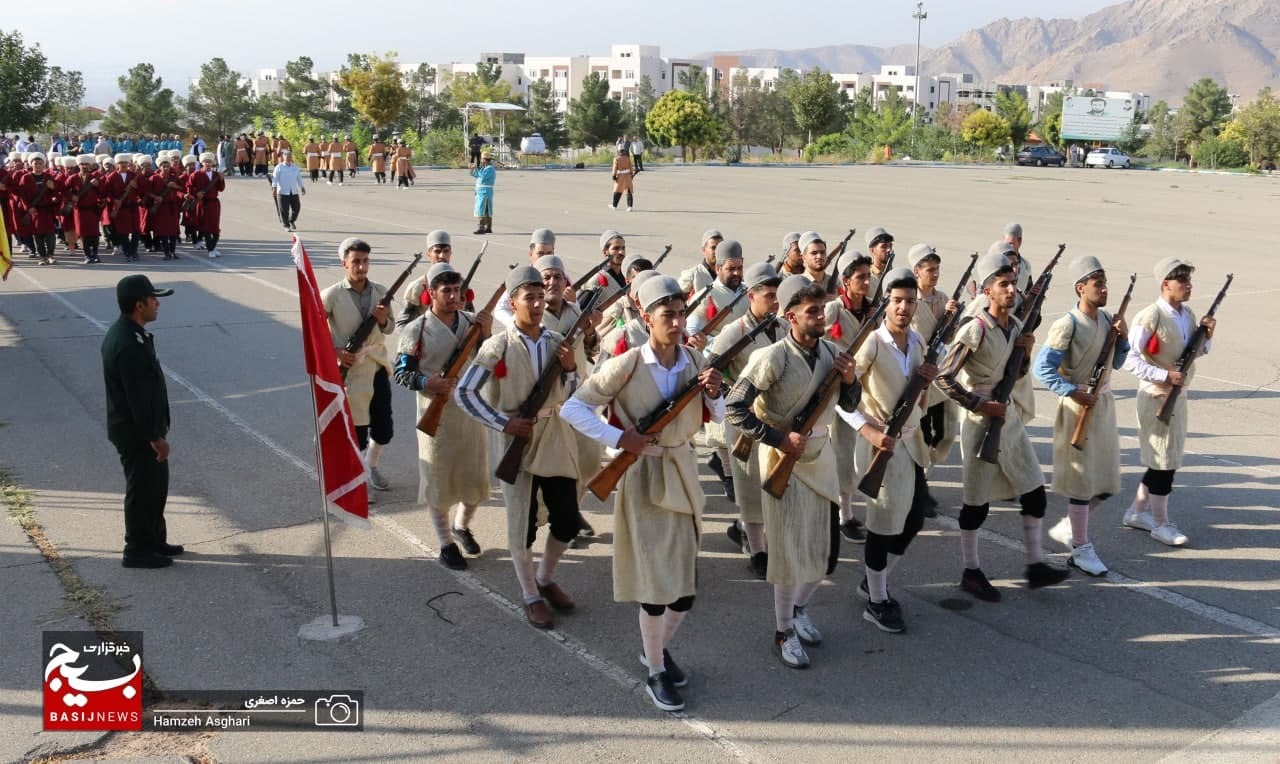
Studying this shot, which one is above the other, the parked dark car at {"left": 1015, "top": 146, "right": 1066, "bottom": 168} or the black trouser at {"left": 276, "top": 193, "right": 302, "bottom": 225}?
the parked dark car at {"left": 1015, "top": 146, "right": 1066, "bottom": 168}

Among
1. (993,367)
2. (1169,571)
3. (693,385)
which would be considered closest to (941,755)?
(693,385)

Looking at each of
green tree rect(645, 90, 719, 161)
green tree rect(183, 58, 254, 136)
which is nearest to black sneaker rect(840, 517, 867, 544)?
green tree rect(645, 90, 719, 161)

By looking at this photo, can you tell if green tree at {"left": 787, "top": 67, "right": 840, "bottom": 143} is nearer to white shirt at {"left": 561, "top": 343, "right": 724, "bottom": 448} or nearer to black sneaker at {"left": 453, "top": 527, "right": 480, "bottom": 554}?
black sneaker at {"left": 453, "top": 527, "right": 480, "bottom": 554}

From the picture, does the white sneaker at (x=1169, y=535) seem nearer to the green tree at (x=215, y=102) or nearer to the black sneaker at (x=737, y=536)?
the black sneaker at (x=737, y=536)

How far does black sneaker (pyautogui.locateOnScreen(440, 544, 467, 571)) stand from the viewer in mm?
7320

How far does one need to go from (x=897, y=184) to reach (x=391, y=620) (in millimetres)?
43870

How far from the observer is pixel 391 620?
6.53m

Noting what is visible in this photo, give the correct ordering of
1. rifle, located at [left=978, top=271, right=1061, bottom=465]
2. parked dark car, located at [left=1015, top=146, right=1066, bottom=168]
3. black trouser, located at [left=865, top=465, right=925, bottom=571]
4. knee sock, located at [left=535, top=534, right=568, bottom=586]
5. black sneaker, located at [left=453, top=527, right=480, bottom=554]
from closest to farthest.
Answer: black trouser, located at [left=865, top=465, right=925, bottom=571], knee sock, located at [left=535, top=534, right=568, bottom=586], rifle, located at [left=978, top=271, right=1061, bottom=465], black sneaker, located at [left=453, top=527, right=480, bottom=554], parked dark car, located at [left=1015, top=146, right=1066, bottom=168]

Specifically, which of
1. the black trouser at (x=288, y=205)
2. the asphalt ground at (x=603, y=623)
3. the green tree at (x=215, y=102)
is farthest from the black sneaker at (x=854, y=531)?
the green tree at (x=215, y=102)

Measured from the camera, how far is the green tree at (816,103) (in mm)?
75000

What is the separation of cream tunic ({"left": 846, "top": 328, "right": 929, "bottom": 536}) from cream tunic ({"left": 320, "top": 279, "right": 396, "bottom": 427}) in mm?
3783

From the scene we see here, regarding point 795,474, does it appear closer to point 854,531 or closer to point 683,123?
point 854,531

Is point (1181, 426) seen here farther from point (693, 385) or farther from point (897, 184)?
point (897, 184)

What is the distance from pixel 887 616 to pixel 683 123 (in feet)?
205
